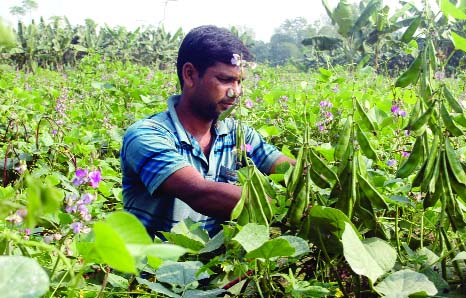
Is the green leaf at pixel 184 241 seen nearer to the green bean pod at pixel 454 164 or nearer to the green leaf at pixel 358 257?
the green leaf at pixel 358 257

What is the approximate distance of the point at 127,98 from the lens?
5.93 meters

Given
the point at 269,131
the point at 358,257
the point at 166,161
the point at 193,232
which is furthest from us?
the point at 269,131

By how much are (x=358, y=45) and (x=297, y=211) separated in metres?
19.5

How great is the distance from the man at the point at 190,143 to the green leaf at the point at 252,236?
1026 mm

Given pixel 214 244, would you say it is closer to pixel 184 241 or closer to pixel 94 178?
pixel 184 241

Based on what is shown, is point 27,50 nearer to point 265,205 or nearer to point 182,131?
point 182,131

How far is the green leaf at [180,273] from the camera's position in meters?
1.03

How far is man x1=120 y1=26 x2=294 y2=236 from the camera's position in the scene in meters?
2.11

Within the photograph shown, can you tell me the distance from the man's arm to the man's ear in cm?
71

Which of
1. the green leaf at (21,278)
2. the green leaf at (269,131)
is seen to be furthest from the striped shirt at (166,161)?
the green leaf at (21,278)

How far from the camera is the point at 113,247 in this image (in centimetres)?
44

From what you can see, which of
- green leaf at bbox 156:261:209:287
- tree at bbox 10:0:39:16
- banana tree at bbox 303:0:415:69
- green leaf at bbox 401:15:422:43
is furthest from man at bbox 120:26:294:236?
tree at bbox 10:0:39:16

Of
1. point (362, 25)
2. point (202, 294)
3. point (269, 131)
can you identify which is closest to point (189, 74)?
point (269, 131)

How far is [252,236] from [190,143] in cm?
162
